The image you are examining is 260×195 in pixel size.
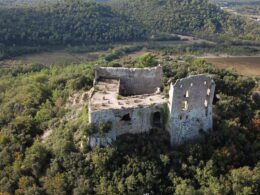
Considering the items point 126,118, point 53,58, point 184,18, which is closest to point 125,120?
point 126,118

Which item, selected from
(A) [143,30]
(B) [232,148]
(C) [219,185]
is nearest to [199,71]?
(B) [232,148]

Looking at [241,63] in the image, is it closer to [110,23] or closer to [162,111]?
[110,23]

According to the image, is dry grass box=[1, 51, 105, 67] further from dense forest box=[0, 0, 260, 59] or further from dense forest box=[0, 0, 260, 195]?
dense forest box=[0, 0, 260, 195]

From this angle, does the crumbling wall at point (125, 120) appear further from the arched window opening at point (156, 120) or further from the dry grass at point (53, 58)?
the dry grass at point (53, 58)

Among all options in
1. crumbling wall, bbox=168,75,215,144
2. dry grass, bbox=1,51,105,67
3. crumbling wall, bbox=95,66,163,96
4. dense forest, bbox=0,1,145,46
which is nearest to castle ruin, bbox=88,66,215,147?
crumbling wall, bbox=168,75,215,144

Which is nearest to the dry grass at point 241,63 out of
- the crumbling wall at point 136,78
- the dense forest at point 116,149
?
the dense forest at point 116,149
